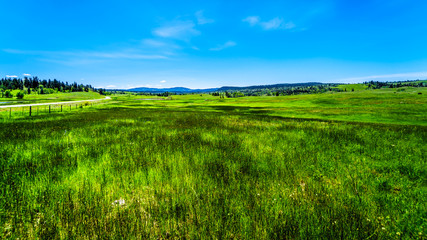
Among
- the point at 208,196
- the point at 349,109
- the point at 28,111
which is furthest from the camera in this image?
the point at 349,109

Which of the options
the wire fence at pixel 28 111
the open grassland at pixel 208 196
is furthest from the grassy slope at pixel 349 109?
the open grassland at pixel 208 196

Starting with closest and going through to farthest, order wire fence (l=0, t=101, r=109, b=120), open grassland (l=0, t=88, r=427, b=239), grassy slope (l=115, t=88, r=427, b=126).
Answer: open grassland (l=0, t=88, r=427, b=239)
wire fence (l=0, t=101, r=109, b=120)
grassy slope (l=115, t=88, r=427, b=126)

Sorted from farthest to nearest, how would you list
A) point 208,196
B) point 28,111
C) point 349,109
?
point 349,109, point 28,111, point 208,196

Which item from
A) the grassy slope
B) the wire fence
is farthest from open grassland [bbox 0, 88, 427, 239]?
the grassy slope

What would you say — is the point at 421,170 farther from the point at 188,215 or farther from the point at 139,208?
the point at 139,208

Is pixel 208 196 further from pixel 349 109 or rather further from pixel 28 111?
pixel 349 109

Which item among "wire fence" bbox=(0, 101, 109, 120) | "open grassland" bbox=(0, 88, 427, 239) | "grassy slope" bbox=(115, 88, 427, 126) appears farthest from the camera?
"grassy slope" bbox=(115, 88, 427, 126)

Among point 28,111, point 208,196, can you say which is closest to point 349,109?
point 208,196

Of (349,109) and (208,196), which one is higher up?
(349,109)

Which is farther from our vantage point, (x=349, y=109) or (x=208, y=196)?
(x=349, y=109)

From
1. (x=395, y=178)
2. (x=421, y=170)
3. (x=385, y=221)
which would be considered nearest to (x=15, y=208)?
(x=385, y=221)

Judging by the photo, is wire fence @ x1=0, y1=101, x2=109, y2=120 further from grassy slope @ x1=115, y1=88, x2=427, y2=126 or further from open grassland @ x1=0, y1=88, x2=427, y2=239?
grassy slope @ x1=115, y1=88, x2=427, y2=126

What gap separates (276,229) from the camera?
3033mm

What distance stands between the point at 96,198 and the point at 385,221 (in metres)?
6.46
